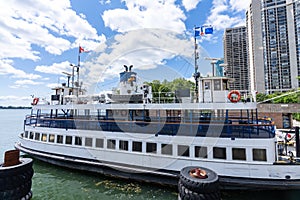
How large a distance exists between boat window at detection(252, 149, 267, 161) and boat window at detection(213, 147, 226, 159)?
1301 millimetres

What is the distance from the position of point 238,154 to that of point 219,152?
2.81 ft

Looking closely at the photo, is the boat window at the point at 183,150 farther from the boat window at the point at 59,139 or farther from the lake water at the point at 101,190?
the boat window at the point at 59,139

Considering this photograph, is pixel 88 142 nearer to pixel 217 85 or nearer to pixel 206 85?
pixel 206 85

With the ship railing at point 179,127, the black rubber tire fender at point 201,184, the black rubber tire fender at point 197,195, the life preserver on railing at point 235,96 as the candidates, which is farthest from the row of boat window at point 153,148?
the black rubber tire fender at point 197,195

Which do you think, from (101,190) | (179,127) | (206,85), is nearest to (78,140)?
(101,190)

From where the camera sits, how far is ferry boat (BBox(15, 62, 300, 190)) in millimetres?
7742

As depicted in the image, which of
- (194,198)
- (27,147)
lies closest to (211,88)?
(194,198)

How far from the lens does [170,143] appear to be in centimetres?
902

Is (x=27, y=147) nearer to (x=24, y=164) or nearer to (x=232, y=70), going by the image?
(x=24, y=164)

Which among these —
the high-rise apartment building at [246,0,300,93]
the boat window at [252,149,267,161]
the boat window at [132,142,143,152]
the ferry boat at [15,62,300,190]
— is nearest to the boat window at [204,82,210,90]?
the ferry boat at [15,62,300,190]

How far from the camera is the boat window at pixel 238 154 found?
7.97 metres

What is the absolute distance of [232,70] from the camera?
3988 cm

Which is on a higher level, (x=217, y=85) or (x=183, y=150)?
(x=217, y=85)

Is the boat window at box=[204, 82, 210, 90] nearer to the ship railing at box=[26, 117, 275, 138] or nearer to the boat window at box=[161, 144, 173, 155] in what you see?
the ship railing at box=[26, 117, 275, 138]
